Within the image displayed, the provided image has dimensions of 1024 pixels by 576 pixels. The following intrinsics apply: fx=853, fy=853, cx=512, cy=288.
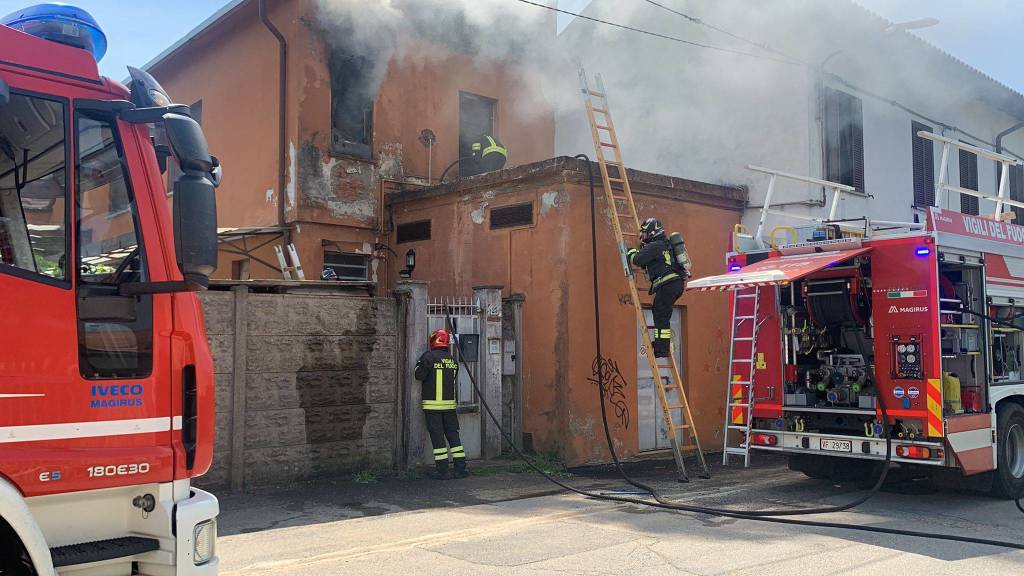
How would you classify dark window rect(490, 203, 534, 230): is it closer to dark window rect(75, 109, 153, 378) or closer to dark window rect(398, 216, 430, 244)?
dark window rect(398, 216, 430, 244)

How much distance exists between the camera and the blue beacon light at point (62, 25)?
3734 millimetres

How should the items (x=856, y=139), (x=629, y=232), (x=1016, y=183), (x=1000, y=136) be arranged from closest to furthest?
(x=629, y=232) < (x=856, y=139) < (x=1000, y=136) < (x=1016, y=183)

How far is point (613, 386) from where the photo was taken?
10.9 meters

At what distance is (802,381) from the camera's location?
9312 mm

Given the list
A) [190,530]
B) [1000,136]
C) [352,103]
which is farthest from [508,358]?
[1000,136]

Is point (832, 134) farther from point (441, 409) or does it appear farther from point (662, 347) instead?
point (441, 409)

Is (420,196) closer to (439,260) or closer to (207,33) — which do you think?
(439,260)

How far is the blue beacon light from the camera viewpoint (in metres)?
3.73

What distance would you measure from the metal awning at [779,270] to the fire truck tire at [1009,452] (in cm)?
229

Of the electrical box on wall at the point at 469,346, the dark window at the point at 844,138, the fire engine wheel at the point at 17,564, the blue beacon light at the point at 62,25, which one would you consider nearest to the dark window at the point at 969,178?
the dark window at the point at 844,138

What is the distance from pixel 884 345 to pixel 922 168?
8.64 meters

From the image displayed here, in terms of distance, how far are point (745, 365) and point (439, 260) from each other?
4986 millimetres

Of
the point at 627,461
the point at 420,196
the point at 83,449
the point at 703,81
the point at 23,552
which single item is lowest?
the point at 627,461

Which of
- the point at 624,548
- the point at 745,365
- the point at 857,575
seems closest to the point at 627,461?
the point at 745,365
